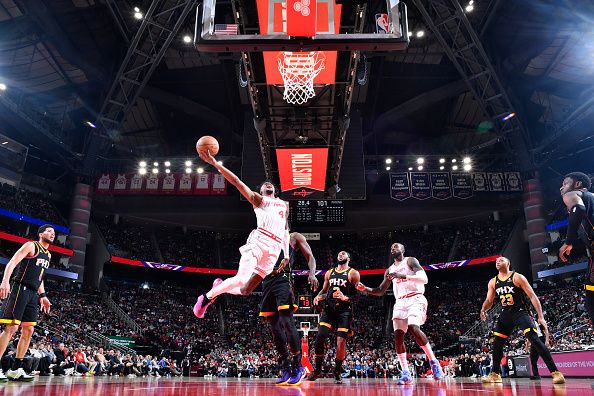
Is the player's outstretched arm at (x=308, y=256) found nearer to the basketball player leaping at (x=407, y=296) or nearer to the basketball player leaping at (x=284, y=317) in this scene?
the basketball player leaping at (x=284, y=317)

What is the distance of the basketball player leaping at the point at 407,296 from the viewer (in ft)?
23.2

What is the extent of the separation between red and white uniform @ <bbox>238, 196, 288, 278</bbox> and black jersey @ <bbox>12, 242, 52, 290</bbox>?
347cm

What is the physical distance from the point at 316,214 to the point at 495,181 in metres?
11.2

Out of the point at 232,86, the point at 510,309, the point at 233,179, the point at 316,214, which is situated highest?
the point at 232,86

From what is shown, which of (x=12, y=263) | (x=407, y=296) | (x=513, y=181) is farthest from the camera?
(x=513, y=181)

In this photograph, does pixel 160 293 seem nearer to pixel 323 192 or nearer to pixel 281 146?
pixel 323 192

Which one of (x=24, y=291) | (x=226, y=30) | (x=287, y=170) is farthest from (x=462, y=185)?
(x=24, y=291)

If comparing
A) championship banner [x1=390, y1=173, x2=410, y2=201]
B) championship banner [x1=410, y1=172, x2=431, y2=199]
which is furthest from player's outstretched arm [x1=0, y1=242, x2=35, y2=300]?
championship banner [x1=410, y1=172, x2=431, y2=199]

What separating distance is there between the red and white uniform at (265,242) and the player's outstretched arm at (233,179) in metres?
0.14

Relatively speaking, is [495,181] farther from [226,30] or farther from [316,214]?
[226,30]

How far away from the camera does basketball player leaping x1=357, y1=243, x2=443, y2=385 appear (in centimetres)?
709

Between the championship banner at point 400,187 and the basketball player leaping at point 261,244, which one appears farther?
the championship banner at point 400,187

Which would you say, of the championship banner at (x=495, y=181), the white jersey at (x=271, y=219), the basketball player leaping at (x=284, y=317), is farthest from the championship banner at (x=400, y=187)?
the white jersey at (x=271, y=219)

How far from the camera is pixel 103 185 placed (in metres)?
28.3
